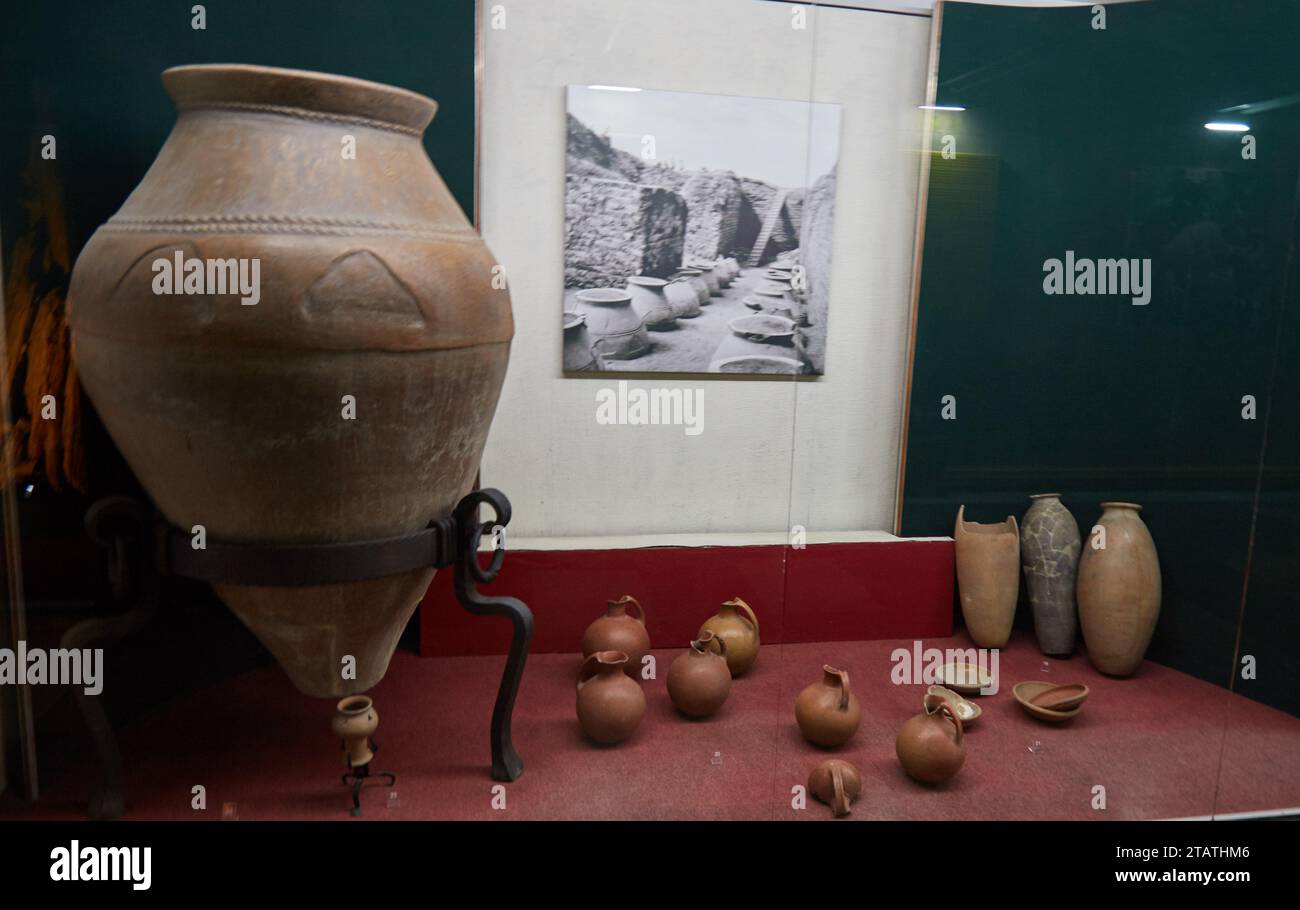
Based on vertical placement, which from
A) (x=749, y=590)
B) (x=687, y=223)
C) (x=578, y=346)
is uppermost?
(x=687, y=223)

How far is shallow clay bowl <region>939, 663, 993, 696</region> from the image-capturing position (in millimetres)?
2721

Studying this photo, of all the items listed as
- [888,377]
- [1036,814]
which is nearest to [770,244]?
[888,377]

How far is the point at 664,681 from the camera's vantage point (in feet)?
9.04

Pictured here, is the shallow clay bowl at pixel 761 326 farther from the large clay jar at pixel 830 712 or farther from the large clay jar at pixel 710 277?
the large clay jar at pixel 830 712

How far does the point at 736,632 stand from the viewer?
8.82 ft

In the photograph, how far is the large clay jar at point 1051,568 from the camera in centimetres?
262

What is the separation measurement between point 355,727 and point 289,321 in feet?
3.20

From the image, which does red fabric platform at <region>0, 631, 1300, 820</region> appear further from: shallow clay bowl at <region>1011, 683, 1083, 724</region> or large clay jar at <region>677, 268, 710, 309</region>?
large clay jar at <region>677, 268, 710, 309</region>

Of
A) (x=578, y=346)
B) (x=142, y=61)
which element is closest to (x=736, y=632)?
(x=578, y=346)

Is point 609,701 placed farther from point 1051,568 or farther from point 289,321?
point 1051,568

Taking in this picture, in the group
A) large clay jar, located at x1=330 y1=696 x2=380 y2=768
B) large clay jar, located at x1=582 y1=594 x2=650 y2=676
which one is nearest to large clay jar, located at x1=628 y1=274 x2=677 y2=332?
large clay jar, located at x1=582 y1=594 x2=650 y2=676

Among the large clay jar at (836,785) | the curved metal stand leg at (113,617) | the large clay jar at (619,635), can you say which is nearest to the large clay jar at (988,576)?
the large clay jar at (836,785)

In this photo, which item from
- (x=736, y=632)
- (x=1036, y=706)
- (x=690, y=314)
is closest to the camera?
(x=690, y=314)

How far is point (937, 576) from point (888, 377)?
0.64 metres
